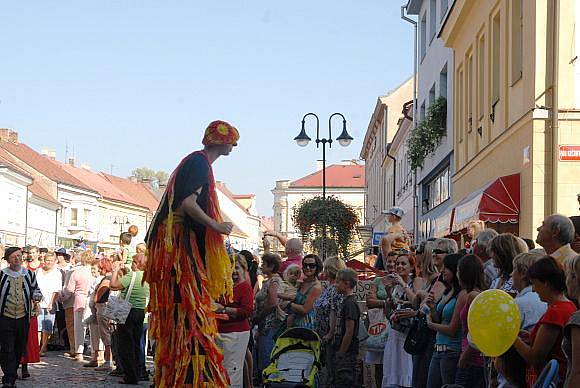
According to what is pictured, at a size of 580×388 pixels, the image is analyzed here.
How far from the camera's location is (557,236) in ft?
23.3

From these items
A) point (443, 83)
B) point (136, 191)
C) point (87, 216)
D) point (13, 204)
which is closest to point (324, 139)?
point (443, 83)

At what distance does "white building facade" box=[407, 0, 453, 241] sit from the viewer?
2752 centimetres

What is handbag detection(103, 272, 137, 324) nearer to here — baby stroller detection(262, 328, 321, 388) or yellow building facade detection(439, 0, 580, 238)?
baby stroller detection(262, 328, 321, 388)

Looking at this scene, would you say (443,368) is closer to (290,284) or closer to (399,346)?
(399,346)

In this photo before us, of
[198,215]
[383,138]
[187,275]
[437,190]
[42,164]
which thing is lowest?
[187,275]

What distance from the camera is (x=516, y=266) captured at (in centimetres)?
661

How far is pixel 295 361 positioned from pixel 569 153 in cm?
→ 659

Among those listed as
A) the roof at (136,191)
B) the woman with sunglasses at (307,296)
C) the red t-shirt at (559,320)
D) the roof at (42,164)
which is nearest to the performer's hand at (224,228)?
the red t-shirt at (559,320)

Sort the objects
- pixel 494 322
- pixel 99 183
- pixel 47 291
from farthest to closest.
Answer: pixel 99 183 < pixel 47 291 < pixel 494 322

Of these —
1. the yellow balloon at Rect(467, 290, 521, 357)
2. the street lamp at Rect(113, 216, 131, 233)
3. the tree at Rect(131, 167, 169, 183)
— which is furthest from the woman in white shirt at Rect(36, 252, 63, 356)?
the tree at Rect(131, 167, 169, 183)

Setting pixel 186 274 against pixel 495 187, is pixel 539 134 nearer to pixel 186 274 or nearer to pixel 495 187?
pixel 495 187

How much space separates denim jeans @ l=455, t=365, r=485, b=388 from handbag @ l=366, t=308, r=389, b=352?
2884 mm

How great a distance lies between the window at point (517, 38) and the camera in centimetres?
1700

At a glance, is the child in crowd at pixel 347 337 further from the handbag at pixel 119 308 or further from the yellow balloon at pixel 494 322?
the yellow balloon at pixel 494 322
